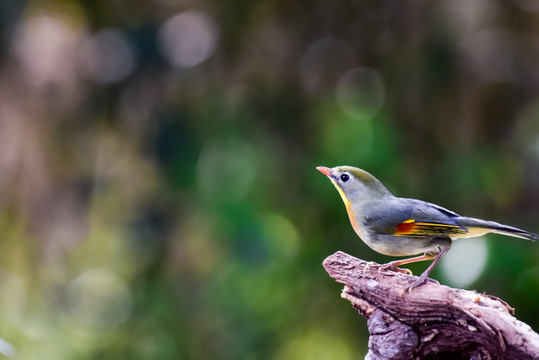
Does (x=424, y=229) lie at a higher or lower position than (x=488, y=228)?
higher

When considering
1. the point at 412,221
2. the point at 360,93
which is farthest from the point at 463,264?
the point at 412,221

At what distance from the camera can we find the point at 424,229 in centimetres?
348

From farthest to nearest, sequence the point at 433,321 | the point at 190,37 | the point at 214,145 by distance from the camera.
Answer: the point at 190,37
the point at 214,145
the point at 433,321

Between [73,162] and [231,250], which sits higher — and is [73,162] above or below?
above

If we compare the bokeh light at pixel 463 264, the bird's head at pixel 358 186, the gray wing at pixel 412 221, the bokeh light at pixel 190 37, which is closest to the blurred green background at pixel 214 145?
the bokeh light at pixel 190 37

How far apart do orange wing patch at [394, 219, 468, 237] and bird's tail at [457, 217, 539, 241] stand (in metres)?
0.04

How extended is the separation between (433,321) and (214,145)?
14.7ft

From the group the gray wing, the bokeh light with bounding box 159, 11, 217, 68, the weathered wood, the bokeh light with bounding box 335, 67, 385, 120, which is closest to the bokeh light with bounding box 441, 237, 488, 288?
the bokeh light with bounding box 335, 67, 385, 120

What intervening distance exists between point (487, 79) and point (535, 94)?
1.66ft

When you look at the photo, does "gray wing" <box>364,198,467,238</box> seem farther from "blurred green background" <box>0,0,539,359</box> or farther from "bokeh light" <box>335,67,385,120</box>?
"bokeh light" <box>335,67,385,120</box>

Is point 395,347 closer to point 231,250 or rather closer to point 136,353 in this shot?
point 231,250

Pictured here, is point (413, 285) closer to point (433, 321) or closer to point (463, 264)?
point (433, 321)

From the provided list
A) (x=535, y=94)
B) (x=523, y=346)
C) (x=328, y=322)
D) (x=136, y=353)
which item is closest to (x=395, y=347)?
(x=523, y=346)

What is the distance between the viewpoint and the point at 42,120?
8125mm
